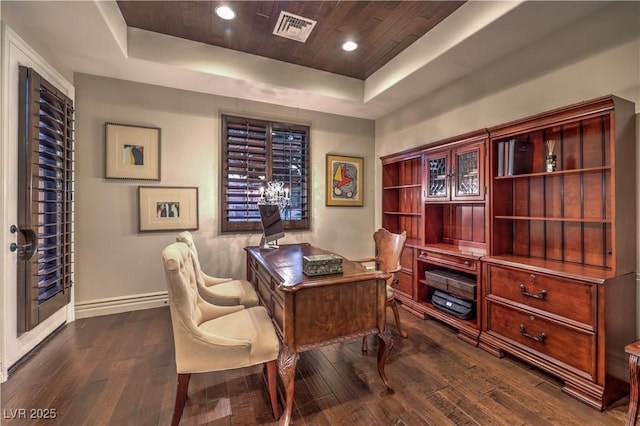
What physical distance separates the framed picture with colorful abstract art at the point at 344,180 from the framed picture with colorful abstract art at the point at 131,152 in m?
2.36

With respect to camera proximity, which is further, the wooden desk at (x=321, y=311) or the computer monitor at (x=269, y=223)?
the computer monitor at (x=269, y=223)

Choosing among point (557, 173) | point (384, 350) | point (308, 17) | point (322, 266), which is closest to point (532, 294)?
point (557, 173)

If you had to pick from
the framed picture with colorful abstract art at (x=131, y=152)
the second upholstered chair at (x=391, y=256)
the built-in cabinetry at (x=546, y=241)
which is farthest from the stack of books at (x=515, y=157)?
the framed picture with colorful abstract art at (x=131, y=152)

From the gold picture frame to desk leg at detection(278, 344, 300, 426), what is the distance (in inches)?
98.9

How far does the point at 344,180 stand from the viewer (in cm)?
446

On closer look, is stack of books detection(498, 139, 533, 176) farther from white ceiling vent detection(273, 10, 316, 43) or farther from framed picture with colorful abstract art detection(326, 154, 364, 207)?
framed picture with colorful abstract art detection(326, 154, 364, 207)

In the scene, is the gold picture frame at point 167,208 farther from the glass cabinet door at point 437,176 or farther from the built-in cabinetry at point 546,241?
the glass cabinet door at point 437,176

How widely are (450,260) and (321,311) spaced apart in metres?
1.81

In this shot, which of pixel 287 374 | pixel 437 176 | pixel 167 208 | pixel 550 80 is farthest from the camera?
pixel 167 208

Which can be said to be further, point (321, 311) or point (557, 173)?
point (557, 173)

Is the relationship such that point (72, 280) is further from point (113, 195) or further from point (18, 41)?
point (18, 41)

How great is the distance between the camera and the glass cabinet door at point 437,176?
306 cm

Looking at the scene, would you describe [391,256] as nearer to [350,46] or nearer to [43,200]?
[350,46]

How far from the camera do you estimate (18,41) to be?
2.15m
